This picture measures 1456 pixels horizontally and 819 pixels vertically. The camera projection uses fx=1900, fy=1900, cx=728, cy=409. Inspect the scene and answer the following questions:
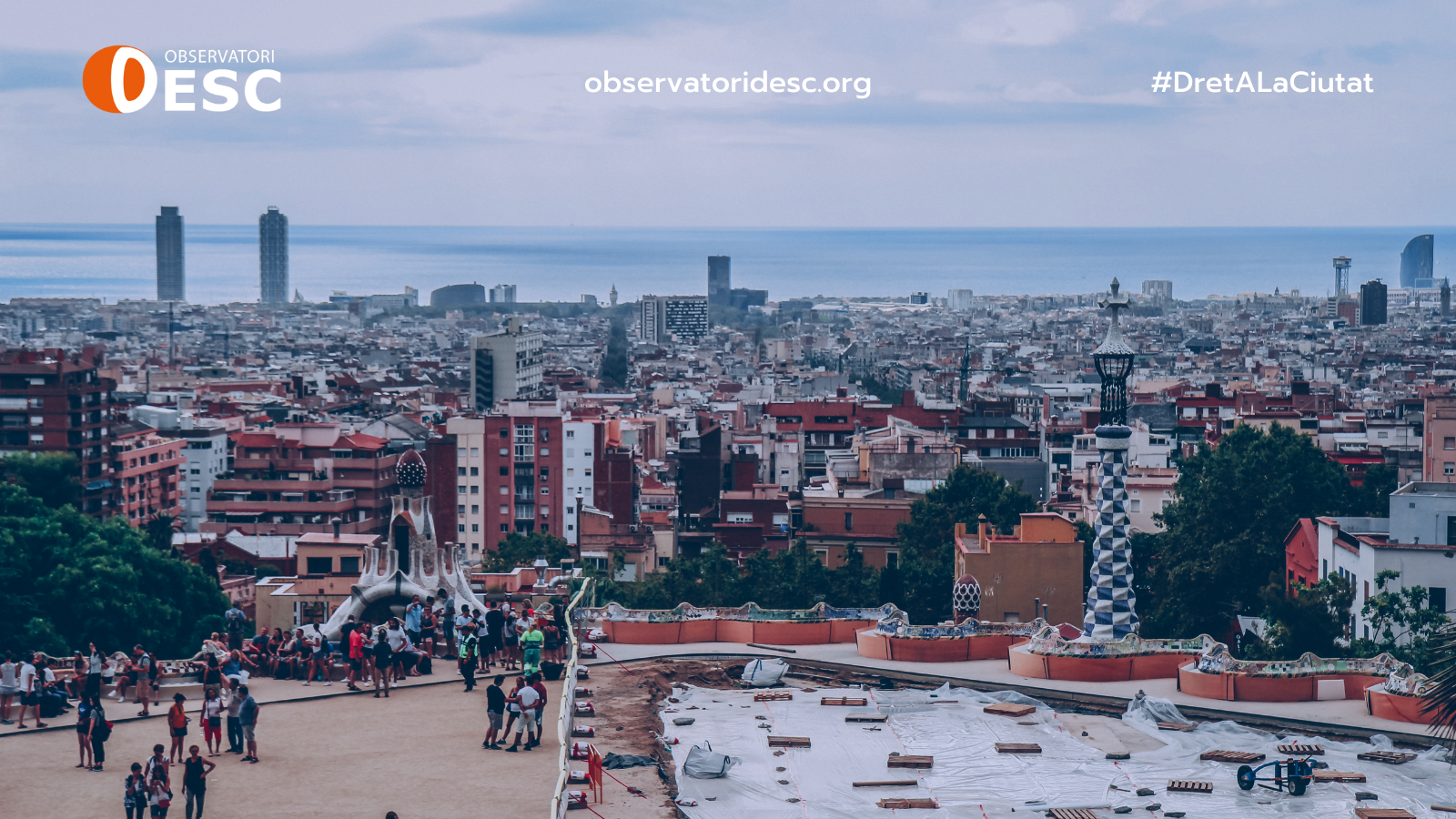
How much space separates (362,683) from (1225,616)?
14207 mm

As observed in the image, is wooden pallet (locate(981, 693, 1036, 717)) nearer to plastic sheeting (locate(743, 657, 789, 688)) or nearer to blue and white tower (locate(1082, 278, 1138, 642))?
blue and white tower (locate(1082, 278, 1138, 642))

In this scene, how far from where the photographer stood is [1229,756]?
13.2 m

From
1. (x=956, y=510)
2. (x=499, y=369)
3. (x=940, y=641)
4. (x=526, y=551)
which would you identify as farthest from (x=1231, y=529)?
(x=499, y=369)

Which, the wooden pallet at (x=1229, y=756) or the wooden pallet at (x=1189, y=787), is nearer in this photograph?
the wooden pallet at (x=1189, y=787)

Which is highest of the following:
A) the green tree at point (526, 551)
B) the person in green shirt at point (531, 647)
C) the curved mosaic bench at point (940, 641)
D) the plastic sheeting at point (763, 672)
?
the person in green shirt at point (531, 647)

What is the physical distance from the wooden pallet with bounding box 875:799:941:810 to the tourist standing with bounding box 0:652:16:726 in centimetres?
546

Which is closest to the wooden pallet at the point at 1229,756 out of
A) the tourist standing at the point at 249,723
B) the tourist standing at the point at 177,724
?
the tourist standing at the point at 249,723

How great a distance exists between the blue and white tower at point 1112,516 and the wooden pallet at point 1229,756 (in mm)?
2848

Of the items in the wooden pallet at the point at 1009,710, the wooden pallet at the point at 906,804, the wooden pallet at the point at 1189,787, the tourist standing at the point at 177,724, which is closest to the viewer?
the tourist standing at the point at 177,724

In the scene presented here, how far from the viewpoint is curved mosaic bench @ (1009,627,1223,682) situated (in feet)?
51.6

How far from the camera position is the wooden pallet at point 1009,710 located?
14.7 meters

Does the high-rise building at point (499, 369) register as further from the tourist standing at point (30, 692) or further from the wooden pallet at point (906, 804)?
the wooden pallet at point (906, 804)

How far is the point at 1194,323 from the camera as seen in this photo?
170750 mm

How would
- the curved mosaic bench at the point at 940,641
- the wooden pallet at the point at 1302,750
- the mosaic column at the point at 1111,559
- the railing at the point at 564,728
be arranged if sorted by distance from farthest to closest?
the mosaic column at the point at 1111,559 → the curved mosaic bench at the point at 940,641 → the wooden pallet at the point at 1302,750 → the railing at the point at 564,728
